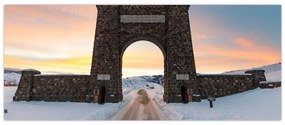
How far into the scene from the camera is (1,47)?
13219 millimetres

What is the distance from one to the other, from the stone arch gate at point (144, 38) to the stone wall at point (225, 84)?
144 cm

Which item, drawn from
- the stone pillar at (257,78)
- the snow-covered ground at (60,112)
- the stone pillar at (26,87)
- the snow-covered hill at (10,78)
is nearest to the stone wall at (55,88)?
the stone pillar at (26,87)

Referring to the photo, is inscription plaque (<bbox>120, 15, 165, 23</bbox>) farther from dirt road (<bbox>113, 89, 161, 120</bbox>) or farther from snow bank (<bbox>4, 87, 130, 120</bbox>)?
snow bank (<bbox>4, 87, 130, 120</bbox>)

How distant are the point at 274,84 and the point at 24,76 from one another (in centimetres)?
2232

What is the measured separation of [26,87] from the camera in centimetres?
2675

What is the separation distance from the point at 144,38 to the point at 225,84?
864cm

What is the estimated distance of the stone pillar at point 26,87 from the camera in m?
26.5

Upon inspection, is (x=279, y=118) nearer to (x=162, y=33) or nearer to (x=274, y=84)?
(x=274, y=84)

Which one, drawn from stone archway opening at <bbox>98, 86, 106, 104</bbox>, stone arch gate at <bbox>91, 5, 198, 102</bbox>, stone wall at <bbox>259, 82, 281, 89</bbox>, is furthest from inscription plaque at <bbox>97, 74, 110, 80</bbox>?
stone wall at <bbox>259, 82, 281, 89</bbox>

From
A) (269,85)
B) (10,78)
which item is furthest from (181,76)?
(10,78)

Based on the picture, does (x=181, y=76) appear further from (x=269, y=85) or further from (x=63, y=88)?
(x=63, y=88)

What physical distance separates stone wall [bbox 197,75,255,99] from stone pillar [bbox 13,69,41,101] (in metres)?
15.5

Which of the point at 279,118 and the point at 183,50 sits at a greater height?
the point at 183,50
